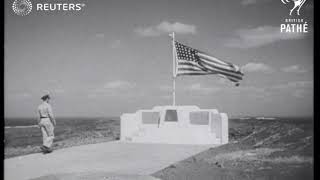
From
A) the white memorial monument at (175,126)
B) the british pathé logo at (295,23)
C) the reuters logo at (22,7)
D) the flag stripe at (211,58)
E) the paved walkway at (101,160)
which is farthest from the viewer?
the white memorial monument at (175,126)

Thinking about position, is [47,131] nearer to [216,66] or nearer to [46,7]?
[46,7]

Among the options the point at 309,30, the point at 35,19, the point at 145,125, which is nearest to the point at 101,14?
the point at 35,19

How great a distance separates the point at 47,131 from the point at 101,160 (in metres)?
0.97

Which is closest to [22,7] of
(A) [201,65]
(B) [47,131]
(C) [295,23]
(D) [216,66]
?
(B) [47,131]

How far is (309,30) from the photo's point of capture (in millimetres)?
5785

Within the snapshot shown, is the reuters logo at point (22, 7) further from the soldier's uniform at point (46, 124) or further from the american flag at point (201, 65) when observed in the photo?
the american flag at point (201, 65)

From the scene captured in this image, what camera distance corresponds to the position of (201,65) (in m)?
6.24

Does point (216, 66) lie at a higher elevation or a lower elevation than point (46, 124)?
higher

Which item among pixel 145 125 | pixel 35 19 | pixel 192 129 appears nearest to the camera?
pixel 35 19

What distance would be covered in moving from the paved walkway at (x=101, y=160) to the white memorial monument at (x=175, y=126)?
24 cm

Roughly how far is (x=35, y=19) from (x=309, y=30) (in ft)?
13.6

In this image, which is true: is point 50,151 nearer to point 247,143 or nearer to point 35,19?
point 35,19

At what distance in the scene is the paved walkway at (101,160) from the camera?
16.7ft

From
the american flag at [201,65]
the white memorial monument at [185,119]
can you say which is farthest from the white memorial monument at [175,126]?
the american flag at [201,65]
